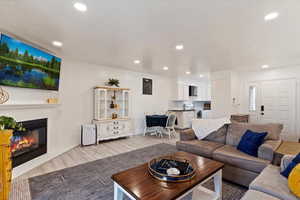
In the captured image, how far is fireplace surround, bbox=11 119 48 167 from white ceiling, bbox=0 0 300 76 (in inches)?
68.6

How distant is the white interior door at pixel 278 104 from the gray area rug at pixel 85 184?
13.6 feet

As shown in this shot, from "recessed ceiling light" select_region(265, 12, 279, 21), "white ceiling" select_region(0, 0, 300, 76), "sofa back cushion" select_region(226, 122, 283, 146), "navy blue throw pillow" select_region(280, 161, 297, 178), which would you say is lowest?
"navy blue throw pillow" select_region(280, 161, 297, 178)

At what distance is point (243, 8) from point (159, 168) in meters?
2.23

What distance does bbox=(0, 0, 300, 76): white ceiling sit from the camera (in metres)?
1.76

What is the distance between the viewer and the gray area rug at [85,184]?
77.5 inches

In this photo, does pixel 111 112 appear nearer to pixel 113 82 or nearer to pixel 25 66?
pixel 113 82

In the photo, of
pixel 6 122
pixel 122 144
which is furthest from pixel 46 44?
pixel 122 144

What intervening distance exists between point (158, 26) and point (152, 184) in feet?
7.14

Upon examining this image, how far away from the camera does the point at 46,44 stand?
3.05 metres

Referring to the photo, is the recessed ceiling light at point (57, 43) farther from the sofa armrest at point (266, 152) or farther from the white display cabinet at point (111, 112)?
the sofa armrest at point (266, 152)

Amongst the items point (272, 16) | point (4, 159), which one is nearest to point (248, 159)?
point (272, 16)

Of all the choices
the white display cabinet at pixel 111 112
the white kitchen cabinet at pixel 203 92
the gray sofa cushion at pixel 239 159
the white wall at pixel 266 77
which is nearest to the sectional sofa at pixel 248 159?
the gray sofa cushion at pixel 239 159

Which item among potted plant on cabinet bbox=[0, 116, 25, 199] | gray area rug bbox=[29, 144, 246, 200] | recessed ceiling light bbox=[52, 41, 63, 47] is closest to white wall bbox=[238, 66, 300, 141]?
gray area rug bbox=[29, 144, 246, 200]

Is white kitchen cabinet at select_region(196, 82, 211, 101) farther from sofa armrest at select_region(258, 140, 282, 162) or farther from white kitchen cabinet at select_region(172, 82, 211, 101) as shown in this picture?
sofa armrest at select_region(258, 140, 282, 162)
